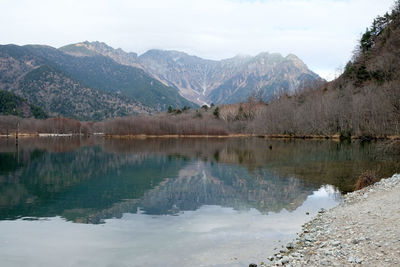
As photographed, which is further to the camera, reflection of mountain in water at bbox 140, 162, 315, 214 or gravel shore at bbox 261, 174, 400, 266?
reflection of mountain in water at bbox 140, 162, 315, 214

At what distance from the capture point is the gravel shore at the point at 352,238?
31.0 feet

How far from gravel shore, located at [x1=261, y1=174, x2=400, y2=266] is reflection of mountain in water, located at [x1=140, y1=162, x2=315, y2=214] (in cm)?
425

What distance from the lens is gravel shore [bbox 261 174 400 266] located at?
9445 mm

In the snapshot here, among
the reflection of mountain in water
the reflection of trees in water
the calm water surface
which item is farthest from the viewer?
the reflection of mountain in water

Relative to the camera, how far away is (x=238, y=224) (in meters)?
16.0

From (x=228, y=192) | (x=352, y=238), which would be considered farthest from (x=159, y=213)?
(x=352, y=238)

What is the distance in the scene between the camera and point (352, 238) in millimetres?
11312

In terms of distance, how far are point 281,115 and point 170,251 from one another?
112 metres

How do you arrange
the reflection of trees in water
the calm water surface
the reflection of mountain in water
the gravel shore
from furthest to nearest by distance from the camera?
the reflection of mountain in water → the reflection of trees in water → the calm water surface → the gravel shore

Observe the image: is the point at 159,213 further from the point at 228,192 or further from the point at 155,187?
the point at 155,187

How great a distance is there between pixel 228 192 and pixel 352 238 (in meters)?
13.5

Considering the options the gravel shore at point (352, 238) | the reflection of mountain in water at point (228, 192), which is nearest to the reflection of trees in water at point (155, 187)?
the reflection of mountain in water at point (228, 192)

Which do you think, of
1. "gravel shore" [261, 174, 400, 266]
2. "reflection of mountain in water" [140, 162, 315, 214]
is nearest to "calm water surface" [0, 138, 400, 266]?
"reflection of mountain in water" [140, 162, 315, 214]

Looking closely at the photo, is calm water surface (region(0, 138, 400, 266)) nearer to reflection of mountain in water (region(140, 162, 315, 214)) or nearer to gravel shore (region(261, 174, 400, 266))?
reflection of mountain in water (region(140, 162, 315, 214))
